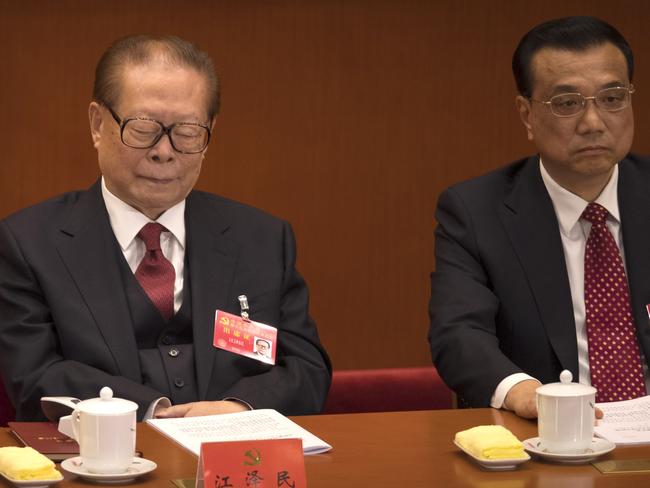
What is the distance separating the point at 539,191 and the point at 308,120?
1452mm

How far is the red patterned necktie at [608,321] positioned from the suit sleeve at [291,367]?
0.72 meters

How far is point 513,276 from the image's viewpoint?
3451 mm

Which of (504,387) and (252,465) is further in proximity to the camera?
(504,387)

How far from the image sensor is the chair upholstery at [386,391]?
3.43 meters

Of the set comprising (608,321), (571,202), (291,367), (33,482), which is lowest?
(33,482)

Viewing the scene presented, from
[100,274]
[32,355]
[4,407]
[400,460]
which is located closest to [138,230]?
[100,274]

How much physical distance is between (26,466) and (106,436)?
0.15m

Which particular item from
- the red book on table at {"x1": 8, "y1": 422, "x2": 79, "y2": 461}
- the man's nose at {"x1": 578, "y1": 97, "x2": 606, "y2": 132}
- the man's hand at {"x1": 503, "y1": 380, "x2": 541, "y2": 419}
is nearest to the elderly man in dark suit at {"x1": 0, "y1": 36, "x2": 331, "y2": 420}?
the red book on table at {"x1": 8, "y1": 422, "x2": 79, "y2": 461}

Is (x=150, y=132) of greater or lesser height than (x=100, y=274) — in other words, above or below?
above

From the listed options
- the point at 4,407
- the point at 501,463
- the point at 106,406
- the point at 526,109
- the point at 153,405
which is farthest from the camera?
the point at 526,109

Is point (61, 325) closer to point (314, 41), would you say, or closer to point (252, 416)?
point (252, 416)

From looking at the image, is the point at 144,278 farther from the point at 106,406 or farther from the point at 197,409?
the point at 106,406

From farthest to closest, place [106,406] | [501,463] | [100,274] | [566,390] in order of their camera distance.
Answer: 1. [100,274]
2. [566,390]
3. [501,463]
4. [106,406]

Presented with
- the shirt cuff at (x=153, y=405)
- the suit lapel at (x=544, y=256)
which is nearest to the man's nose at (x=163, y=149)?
the shirt cuff at (x=153, y=405)
